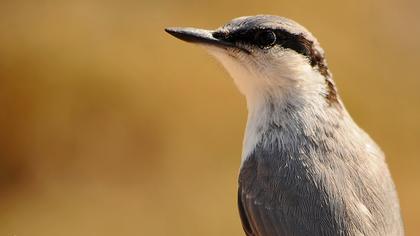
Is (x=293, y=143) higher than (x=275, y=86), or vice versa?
(x=275, y=86)

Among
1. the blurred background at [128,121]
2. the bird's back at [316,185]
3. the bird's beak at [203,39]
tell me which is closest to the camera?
the bird's back at [316,185]

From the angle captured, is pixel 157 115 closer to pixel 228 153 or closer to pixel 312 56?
pixel 228 153

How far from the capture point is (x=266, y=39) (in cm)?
382

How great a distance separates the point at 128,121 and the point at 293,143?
3761 millimetres

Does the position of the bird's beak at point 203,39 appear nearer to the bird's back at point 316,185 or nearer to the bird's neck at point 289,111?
the bird's neck at point 289,111

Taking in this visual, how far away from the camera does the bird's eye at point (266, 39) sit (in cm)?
381

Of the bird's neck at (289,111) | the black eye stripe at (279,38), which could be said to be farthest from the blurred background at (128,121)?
the black eye stripe at (279,38)

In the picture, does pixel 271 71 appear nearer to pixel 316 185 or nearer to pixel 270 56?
pixel 270 56

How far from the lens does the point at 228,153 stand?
7.39 m

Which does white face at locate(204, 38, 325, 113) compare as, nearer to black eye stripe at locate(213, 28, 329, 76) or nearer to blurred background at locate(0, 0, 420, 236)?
black eye stripe at locate(213, 28, 329, 76)

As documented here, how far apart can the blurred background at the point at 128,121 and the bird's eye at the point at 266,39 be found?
10.6 ft

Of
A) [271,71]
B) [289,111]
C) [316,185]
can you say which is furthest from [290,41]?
[316,185]

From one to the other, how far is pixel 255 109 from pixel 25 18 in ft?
13.8

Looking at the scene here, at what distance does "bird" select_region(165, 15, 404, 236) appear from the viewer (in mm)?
3598
